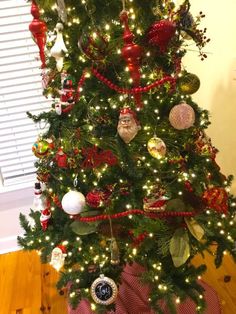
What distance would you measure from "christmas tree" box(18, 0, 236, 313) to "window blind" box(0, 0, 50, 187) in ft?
1.78

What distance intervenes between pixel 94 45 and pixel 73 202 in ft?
1.80

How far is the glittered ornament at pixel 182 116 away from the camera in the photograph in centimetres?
116

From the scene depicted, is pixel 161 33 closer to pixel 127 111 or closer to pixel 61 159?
→ pixel 127 111

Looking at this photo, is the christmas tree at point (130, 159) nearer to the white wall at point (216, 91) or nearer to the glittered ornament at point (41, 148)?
the glittered ornament at point (41, 148)

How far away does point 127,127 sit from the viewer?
1.12 meters

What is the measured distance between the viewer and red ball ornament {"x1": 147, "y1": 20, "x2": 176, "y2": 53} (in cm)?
107

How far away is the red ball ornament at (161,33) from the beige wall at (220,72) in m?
0.74

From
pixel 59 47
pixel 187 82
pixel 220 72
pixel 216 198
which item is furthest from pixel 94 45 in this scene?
pixel 220 72

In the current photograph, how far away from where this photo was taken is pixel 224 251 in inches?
51.2

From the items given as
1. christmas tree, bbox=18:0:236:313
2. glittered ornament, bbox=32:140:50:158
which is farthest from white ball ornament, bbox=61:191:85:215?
glittered ornament, bbox=32:140:50:158

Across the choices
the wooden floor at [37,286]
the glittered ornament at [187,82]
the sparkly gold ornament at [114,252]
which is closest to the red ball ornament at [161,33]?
the glittered ornament at [187,82]

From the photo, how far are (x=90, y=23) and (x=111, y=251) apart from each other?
795mm

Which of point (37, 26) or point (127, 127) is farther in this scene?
point (127, 127)

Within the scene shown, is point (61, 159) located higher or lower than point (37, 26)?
lower
